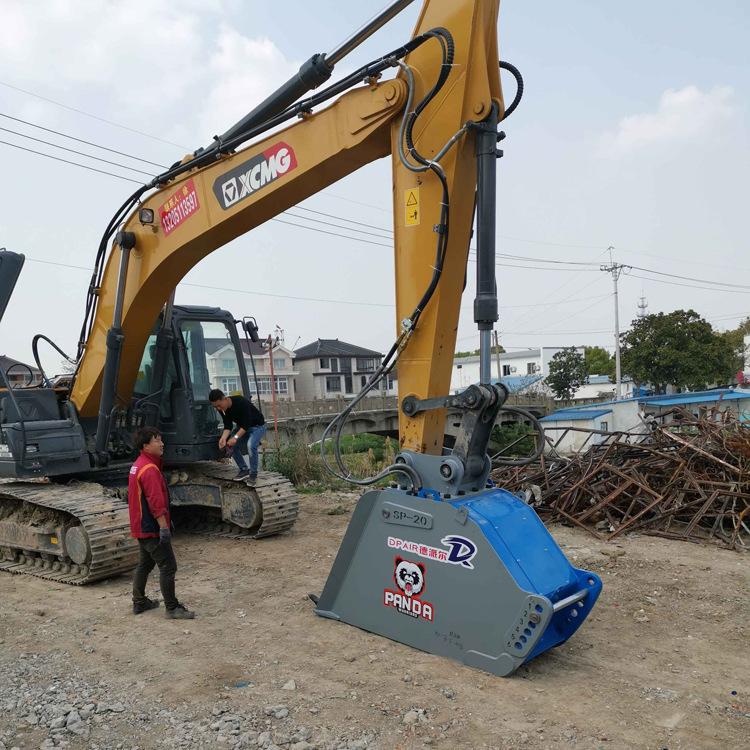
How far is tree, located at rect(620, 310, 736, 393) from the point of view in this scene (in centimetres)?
3516

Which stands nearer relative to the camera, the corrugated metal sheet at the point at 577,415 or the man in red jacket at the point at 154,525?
the man in red jacket at the point at 154,525

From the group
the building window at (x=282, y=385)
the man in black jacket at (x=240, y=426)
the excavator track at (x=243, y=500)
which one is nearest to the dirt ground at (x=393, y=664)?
the excavator track at (x=243, y=500)

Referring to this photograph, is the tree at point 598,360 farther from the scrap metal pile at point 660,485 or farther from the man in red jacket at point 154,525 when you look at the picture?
the man in red jacket at point 154,525

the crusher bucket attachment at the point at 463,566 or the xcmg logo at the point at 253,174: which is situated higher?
the xcmg logo at the point at 253,174

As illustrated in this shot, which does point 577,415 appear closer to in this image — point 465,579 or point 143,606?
point 143,606

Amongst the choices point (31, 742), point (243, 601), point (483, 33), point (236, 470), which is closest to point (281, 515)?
point (236, 470)

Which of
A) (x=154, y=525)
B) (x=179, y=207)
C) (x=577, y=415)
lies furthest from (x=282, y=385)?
(x=154, y=525)

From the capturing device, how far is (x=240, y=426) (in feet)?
24.8

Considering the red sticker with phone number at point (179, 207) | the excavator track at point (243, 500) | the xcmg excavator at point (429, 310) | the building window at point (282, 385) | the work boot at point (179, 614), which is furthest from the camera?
the building window at point (282, 385)

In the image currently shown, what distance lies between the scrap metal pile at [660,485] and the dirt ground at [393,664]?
1.08 meters

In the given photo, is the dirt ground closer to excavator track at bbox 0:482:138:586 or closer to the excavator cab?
excavator track at bbox 0:482:138:586

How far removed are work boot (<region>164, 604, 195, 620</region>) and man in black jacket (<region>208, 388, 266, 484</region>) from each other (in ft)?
7.73

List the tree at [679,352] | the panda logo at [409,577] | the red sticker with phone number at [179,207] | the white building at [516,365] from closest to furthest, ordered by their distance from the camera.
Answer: the panda logo at [409,577] < the red sticker with phone number at [179,207] < the tree at [679,352] < the white building at [516,365]

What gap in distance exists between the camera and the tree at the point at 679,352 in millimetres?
35156
